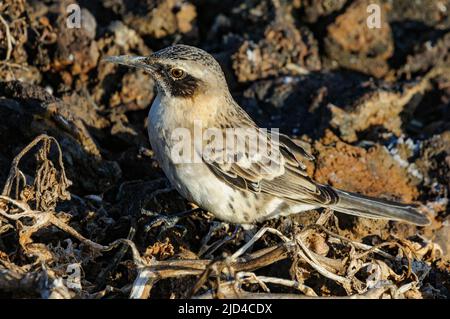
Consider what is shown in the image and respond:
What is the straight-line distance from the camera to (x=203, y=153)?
641cm

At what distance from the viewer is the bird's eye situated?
250 inches

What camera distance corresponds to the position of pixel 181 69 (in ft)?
20.8

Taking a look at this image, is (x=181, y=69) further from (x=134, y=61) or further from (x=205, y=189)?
(x=205, y=189)

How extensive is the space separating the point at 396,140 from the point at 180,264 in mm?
3430

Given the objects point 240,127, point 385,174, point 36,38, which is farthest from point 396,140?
point 36,38

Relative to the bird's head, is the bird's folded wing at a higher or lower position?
lower

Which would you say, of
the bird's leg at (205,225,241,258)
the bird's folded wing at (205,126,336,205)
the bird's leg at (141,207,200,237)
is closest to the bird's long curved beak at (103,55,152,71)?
the bird's folded wing at (205,126,336,205)

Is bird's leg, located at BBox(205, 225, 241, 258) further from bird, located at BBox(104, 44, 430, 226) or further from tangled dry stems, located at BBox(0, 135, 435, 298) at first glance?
tangled dry stems, located at BBox(0, 135, 435, 298)

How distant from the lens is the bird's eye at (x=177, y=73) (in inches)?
250

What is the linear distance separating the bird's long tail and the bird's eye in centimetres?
178

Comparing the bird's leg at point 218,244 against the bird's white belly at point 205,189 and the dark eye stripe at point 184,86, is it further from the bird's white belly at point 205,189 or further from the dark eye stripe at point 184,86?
the dark eye stripe at point 184,86

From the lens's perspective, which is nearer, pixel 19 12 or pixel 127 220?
pixel 127 220
